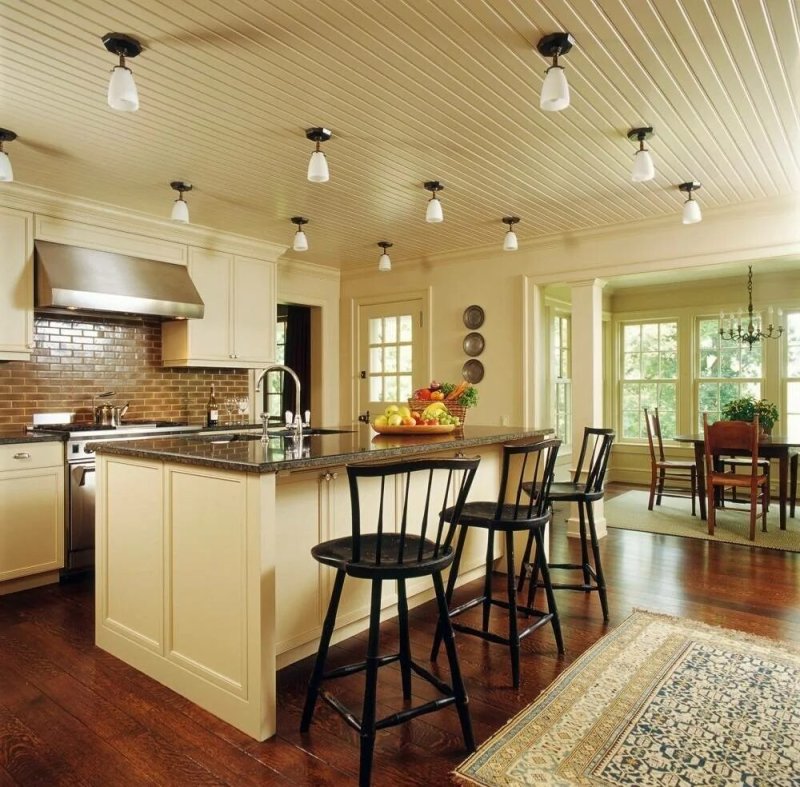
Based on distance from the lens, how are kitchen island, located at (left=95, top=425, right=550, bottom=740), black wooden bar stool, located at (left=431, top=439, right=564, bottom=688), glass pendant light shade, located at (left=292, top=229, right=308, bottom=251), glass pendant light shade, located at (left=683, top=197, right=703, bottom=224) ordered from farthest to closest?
glass pendant light shade, located at (left=292, top=229, right=308, bottom=251) < glass pendant light shade, located at (left=683, top=197, right=703, bottom=224) < black wooden bar stool, located at (left=431, top=439, right=564, bottom=688) < kitchen island, located at (left=95, top=425, right=550, bottom=740)

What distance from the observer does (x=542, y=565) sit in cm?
271

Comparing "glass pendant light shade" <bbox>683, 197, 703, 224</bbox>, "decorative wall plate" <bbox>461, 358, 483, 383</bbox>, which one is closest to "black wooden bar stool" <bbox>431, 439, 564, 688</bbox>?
"glass pendant light shade" <bbox>683, 197, 703, 224</bbox>

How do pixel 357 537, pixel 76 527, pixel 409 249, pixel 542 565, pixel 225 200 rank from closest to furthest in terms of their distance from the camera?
pixel 357 537
pixel 542 565
pixel 76 527
pixel 225 200
pixel 409 249

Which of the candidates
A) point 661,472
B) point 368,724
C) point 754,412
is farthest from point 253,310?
point 754,412

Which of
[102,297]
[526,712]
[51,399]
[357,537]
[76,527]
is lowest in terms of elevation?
[526,712]

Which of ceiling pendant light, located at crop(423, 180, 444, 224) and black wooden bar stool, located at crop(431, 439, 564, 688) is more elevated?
ceiling pendant light, located at crop(423, 180, 444, 224)

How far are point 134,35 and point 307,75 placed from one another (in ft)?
2.14

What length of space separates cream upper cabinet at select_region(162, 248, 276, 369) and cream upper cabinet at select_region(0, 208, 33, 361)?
1148 mm

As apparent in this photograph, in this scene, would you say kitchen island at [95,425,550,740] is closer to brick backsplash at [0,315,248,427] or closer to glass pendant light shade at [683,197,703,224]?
brick backsplash at [0,315,248,427]

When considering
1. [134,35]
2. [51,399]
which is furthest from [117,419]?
[134,35]

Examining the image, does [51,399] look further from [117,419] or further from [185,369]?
[185,369]

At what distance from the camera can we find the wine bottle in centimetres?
521

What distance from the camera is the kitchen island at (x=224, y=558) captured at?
6.86 feet

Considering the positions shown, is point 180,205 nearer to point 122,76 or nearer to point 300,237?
point 300,237
